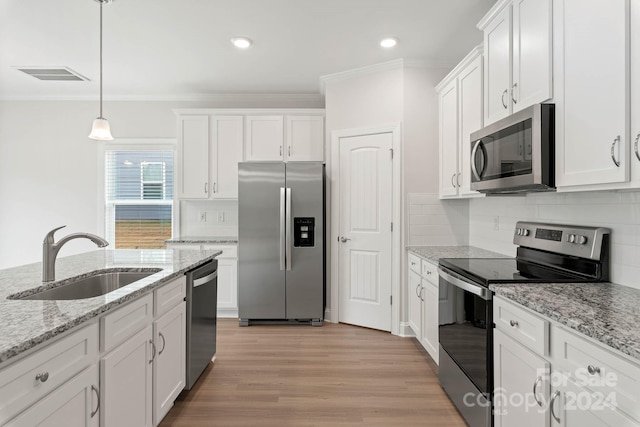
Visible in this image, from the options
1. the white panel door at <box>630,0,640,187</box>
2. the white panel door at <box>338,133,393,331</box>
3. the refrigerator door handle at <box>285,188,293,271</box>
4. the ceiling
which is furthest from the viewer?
the refrigerator door handle at <box>285,188,293,271</box>

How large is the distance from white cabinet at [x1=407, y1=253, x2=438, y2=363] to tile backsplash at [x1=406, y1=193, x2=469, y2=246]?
279mm

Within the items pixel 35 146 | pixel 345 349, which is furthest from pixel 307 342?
pixel 35 146

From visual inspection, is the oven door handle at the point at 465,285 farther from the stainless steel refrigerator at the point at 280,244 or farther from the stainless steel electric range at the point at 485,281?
the stainless steel refrigerator at the point at 280,244

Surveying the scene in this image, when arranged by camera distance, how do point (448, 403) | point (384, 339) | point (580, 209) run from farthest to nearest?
point (384, 339) < point (448, 403) < point (580, 209)

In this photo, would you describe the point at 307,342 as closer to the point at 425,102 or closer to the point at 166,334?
the point at 166,334

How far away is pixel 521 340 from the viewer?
1.53m

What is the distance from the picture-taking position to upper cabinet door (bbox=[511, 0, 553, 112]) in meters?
1.80

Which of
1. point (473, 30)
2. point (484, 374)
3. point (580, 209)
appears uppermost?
point (473, 30)

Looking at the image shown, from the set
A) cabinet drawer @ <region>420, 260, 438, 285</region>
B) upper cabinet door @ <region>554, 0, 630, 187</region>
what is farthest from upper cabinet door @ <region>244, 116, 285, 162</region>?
upper cabinet door @ <region>554, 0, 630, 187</region>

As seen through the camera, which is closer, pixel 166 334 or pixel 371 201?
pixel 166 334

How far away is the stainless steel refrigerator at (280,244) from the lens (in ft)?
13.0

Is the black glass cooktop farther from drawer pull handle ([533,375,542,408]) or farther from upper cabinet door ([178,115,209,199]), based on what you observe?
upper cabinet door ([178,115,209,199])

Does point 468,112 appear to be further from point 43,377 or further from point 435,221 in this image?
point 43,377

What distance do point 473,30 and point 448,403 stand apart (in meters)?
2.86
